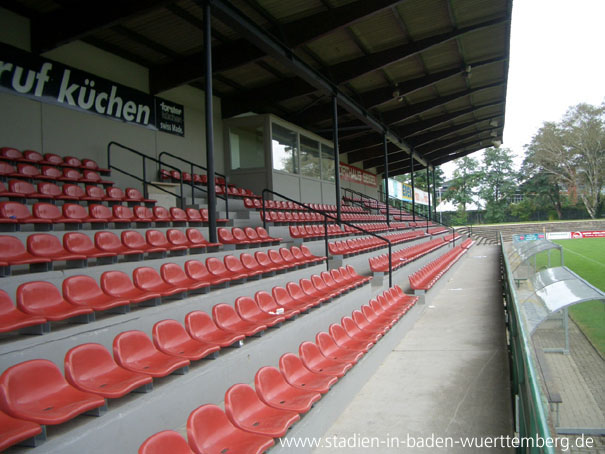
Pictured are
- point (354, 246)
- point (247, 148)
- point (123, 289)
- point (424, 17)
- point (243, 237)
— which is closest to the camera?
point (123, 289)

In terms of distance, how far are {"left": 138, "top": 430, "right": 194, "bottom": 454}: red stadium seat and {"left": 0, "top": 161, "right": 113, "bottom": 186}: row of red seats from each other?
5.17m

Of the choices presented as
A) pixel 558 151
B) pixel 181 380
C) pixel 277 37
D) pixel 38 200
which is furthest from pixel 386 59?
pixel 558 151

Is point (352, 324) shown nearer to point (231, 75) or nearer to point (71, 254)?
point (71, 254)

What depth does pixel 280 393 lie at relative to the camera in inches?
113

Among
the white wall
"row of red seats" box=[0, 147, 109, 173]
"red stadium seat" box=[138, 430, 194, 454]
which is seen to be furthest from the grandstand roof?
"red stadium seat" box=[138, 430, 194, 454]

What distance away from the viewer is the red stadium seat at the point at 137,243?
4.52 metres

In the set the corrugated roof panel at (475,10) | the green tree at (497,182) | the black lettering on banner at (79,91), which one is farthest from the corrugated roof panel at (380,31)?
the green tree at (497,182)

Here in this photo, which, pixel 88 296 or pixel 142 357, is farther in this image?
pixel 88 296

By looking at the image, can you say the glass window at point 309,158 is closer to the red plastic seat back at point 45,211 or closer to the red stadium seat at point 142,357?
the red plastic seat back at point 45,211

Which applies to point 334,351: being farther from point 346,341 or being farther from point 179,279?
point 179,279

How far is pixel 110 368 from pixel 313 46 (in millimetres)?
8466

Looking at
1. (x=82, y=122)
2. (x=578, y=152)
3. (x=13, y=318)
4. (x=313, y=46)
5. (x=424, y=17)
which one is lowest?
(x=13, y=318)

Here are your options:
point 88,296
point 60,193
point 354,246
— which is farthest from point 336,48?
point 88,296

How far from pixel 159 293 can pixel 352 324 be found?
7.40 ft
